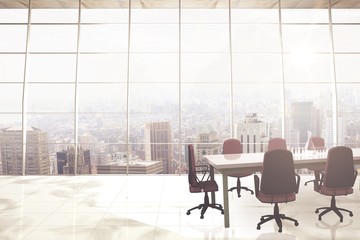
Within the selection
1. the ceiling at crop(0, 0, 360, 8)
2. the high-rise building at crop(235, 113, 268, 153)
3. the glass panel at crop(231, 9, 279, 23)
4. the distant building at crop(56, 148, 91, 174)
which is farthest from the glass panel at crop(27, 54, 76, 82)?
the high-rise building at crop(235, 113, 268, 153)

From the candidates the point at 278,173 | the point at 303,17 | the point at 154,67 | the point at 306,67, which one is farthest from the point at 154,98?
the point at 303,17

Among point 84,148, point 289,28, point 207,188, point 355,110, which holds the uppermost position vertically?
point 289,28

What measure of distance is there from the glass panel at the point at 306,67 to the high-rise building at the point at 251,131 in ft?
4.19

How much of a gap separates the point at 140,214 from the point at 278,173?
213 cm

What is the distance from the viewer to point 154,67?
290 inches

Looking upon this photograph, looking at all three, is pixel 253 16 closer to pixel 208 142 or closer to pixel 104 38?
pixel 208 142

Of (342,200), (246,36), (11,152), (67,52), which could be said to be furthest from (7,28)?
(342,200)

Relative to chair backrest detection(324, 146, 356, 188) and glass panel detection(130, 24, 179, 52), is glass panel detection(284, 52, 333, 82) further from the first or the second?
chair backrest detection(324, 146, 356, 188)

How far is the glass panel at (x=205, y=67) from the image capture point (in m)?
7.32

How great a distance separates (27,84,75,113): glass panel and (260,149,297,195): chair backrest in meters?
5.39

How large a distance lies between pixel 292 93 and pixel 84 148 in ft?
17.3

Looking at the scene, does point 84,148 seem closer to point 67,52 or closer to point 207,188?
point 67,52

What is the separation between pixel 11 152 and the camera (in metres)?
7.61

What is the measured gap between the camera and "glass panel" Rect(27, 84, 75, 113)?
7.45 metres
